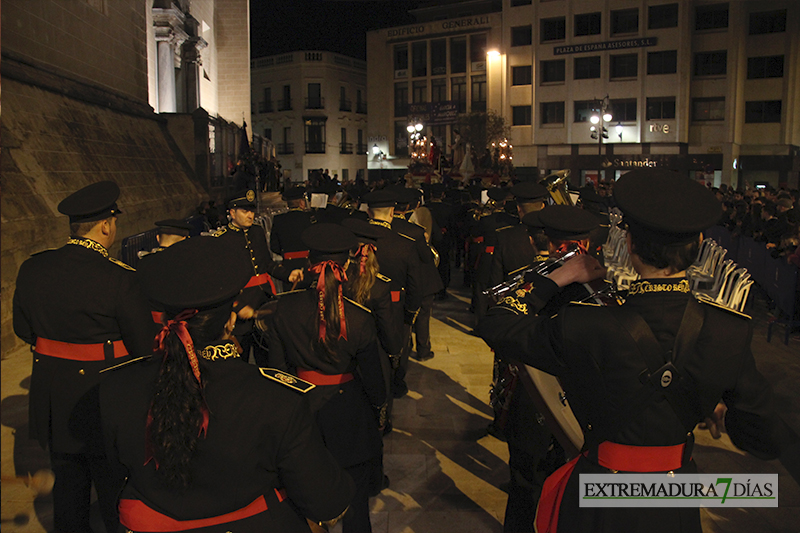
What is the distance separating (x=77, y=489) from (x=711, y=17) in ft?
161

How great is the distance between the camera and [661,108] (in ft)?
144

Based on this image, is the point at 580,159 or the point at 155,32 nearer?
the point at 155,32

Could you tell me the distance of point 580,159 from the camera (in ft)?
150

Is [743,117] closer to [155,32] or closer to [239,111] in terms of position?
[239,111]

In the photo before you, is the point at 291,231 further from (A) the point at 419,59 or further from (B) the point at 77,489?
(A) the point at 419,59

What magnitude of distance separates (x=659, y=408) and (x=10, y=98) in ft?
37.4

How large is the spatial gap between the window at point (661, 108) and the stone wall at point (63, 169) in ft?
117

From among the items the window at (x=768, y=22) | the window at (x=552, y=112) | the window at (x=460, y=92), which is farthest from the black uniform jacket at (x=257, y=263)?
the window at (x=460, y=92)

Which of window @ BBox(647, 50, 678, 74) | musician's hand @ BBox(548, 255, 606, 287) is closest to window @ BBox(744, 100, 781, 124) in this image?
window @ BBox(647, 50, 678, 74)

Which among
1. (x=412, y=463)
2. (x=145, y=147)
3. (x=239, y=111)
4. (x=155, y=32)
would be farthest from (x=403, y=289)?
(x=239, y=111)

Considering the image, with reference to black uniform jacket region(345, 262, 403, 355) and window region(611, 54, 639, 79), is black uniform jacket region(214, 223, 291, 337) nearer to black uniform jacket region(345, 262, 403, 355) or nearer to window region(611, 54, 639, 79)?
black uniform jacket region(345, 262, 403, 355)

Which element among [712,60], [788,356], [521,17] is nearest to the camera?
[788,356]

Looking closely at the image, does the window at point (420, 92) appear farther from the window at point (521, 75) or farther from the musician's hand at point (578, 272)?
the musician's hand at point (578, 272)

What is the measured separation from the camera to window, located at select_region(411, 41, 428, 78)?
5378 centimetres
